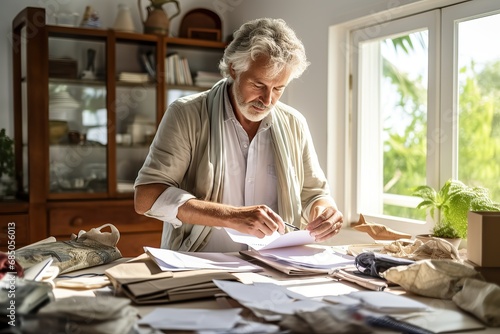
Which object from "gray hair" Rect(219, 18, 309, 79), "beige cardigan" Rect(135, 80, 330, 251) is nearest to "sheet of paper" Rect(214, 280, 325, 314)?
"beige cardigan" Rect(135, 80, 330, 251)

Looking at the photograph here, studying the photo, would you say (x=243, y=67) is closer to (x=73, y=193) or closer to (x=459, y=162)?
(x=459, y=162)

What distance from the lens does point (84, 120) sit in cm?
386

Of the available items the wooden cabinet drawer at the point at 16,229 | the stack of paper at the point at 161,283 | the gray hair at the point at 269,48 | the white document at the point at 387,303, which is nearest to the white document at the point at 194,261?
the stack of paper at the point at 161,283

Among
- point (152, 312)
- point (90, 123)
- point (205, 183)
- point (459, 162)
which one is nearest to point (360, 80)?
point (459, 162)

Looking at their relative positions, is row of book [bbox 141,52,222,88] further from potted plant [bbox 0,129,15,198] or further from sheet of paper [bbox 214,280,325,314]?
sheet of paper [bbox 214,280,325,314]

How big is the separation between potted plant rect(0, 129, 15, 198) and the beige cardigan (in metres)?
1.82

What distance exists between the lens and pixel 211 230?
2057 millimetres

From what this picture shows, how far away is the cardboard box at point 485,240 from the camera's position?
1.44 m

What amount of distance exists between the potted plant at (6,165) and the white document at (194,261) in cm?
229

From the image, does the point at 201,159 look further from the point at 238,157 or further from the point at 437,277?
the point at 437,277

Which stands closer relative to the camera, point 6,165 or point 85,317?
point 85,317

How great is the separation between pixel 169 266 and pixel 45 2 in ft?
9.98

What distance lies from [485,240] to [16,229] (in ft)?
9.42

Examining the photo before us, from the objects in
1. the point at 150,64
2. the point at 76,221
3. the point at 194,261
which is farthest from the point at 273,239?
the point at 150,64
